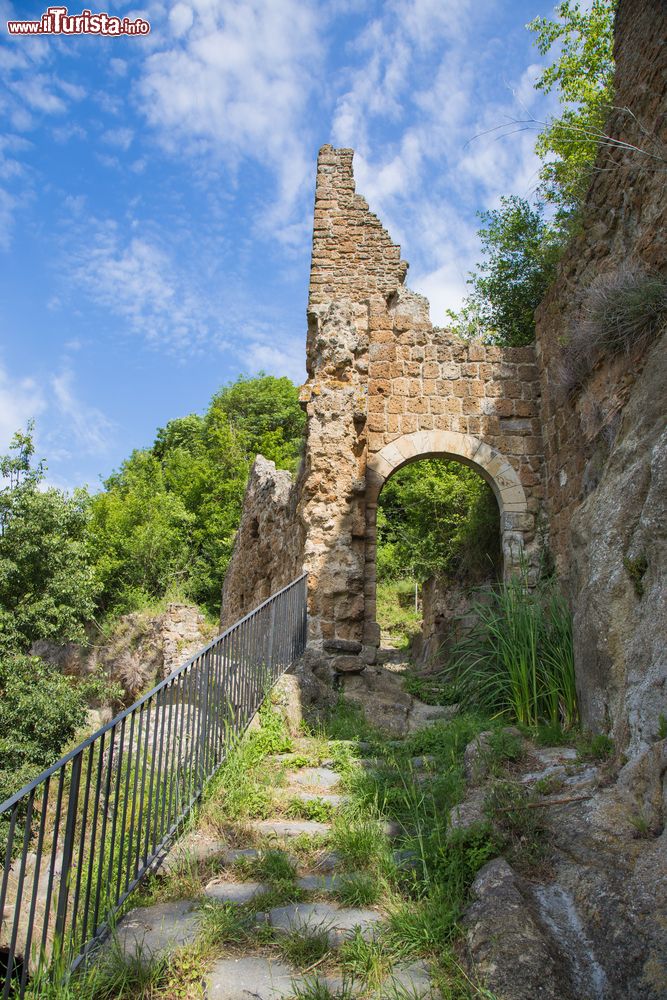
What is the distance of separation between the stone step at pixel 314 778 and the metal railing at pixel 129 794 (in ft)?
1.64

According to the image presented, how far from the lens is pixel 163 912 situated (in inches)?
127

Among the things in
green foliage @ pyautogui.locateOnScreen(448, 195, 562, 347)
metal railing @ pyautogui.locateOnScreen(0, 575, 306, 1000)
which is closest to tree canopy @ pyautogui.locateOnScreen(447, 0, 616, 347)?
green foliage @ pyautogui.locateOnScreen(448, 195, 562, 347)

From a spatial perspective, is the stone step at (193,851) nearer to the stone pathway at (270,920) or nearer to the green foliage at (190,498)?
the stone pathway at (270,920)

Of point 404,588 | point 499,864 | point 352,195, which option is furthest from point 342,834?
point 404,588

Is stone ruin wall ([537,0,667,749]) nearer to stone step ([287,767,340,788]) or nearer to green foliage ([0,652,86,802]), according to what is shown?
stone step ([287,767,340,788])

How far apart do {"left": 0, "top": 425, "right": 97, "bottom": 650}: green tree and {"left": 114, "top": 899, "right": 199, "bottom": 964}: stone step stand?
45.1 feet

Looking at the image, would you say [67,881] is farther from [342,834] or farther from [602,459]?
[602,459]

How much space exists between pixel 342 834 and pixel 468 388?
6.63 m

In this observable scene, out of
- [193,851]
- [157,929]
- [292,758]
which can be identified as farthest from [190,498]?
[157,929]

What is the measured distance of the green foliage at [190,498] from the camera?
77.7ft

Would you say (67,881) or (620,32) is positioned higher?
(620,32)

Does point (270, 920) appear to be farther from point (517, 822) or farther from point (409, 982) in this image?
point (517, 822)

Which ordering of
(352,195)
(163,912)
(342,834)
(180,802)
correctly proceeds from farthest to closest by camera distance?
1. (352,195)
2. (180,802)
3. (342,834)
4. (163,912)

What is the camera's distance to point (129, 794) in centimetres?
418
